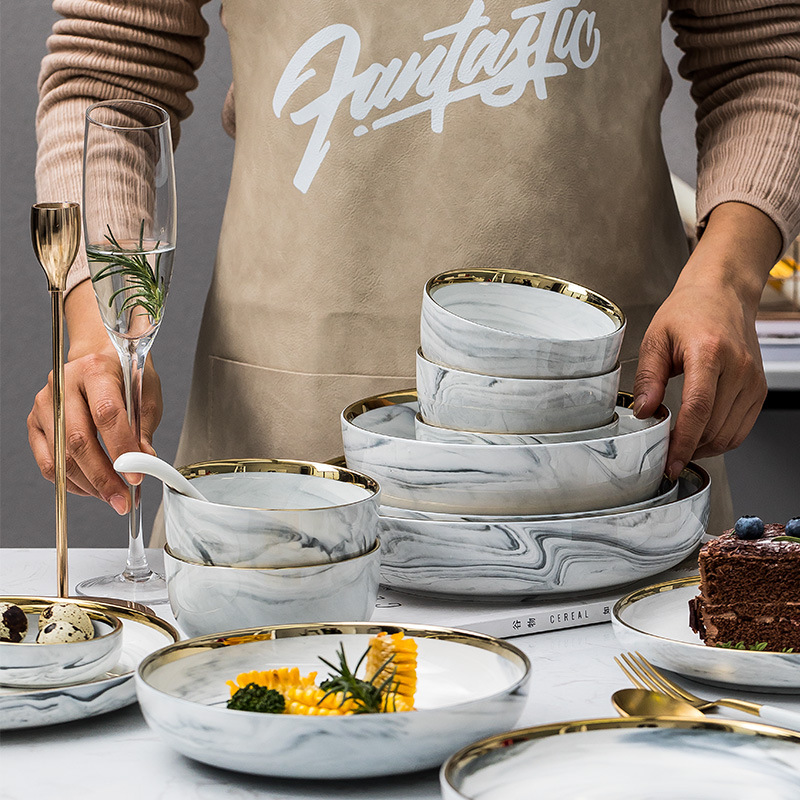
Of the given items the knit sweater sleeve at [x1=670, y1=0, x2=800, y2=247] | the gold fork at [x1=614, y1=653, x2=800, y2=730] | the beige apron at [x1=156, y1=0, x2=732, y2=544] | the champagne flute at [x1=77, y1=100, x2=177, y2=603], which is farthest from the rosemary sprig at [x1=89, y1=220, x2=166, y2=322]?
the knit sweater sleeve at [x1=670, y1=0, x2=800, y2=247]

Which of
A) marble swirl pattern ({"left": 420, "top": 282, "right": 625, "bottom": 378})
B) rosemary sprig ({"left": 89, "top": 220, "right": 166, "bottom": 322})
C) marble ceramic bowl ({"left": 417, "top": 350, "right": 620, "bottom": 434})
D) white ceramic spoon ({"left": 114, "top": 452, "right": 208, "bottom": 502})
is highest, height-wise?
rosemary sprig ({"left": 89, "top": 220, "right": 166, "bottom": 322})

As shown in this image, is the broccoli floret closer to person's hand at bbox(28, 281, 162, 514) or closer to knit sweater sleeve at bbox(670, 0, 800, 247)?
person's hand at bbox(28, 281, 162, 514)

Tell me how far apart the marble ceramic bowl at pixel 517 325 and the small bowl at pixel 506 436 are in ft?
0.15

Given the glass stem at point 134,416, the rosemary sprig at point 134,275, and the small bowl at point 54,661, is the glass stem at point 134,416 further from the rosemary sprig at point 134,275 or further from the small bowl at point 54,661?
the small bowl at point 54,661

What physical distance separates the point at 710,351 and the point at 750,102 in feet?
1.37

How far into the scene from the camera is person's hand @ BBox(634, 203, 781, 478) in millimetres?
1031

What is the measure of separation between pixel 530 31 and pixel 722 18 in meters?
0.27

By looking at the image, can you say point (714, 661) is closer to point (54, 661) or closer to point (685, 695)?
point (685, 695)

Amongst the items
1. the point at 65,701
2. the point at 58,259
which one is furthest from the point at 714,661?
the point at 58,259

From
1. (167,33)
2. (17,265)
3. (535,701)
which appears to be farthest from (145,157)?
(17,265)

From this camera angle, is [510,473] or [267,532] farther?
[510,473]

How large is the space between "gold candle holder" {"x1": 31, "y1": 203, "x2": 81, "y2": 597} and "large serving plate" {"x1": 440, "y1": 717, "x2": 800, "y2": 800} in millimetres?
406

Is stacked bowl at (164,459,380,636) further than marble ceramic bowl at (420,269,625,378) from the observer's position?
No

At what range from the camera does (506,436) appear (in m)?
0.88
